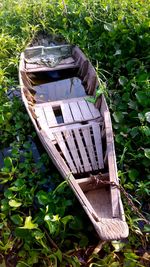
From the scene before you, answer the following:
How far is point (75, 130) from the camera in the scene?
3.23 m

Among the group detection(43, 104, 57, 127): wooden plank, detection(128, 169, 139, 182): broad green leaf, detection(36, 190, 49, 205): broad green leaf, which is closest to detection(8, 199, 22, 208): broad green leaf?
detection(36, 190, 49, 205): broad green leaf

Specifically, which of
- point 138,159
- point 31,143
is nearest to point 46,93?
point 31,143

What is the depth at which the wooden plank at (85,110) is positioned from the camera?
3.50 m

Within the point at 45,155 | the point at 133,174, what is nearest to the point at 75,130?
the point at 45,155

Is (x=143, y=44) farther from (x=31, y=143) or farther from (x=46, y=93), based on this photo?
(x=31, y=143)

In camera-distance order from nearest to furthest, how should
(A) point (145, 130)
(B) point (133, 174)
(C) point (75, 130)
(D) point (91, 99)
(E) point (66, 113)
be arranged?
(B) point (133, 174) → (A) point (145, 130) → (C) point (75, 130) → (E) point (66, 113) → (D) point (91, 99)

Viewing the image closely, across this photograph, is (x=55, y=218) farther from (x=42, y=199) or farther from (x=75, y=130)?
(x=75, y=130)

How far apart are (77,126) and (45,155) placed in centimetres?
51

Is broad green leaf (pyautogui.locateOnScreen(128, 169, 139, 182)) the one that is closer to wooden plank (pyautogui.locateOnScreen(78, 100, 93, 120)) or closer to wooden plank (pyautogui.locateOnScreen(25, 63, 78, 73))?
wooden plank (pyautogui.locateOnScreen(78, 100, 93, 120))

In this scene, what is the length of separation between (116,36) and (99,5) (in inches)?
40.4

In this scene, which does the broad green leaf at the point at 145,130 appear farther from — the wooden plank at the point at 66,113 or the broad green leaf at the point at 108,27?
the broad green leaf at the point at 108,27

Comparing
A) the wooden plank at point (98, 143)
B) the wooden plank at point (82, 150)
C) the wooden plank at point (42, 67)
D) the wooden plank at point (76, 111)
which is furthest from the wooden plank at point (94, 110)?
the wooden plank at point (42, 67)

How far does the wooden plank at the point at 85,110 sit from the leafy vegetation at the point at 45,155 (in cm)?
26

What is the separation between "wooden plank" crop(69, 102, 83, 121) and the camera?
350 centimetres
